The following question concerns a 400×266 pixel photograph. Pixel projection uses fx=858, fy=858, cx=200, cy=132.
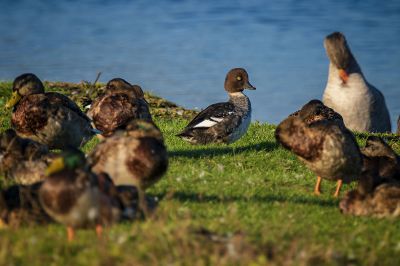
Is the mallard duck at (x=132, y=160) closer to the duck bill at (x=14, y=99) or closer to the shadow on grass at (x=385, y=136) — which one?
the duck bill at (x=14, y=99)

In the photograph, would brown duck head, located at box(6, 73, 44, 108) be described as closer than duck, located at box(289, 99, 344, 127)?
No

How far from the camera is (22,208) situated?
32.6 ft

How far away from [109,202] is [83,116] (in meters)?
5.44

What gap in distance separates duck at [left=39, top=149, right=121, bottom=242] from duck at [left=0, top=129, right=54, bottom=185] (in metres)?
2.57

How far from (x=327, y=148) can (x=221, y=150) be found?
12.1ft

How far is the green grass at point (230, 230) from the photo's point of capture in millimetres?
8555

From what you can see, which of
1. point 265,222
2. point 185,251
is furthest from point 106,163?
point 185,251

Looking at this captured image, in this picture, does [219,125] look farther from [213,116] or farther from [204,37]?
[204,37]

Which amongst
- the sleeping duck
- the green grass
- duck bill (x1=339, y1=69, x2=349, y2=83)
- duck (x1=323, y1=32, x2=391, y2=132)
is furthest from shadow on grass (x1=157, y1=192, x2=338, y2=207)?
duck bill (x1=339, y1=69, x2=349, y2=83)

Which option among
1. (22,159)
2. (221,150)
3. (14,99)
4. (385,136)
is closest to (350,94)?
(385,136)

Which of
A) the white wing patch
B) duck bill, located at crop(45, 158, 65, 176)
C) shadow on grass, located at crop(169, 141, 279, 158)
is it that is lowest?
shadow on grass, located at crop(169, 141, 279, 158)

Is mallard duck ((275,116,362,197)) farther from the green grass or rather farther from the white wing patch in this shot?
the white wing patch

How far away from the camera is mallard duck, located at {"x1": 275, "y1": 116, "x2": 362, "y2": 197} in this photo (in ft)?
40.9

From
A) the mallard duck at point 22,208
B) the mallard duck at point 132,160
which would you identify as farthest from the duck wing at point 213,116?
the mallard duck at point 22,208
